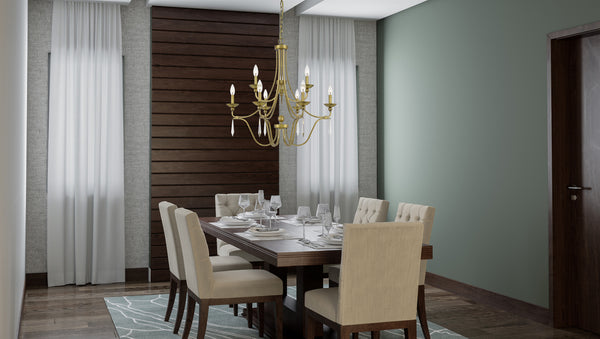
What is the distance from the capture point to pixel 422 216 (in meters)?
4.17

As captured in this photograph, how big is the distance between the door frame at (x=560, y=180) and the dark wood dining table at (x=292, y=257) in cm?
147

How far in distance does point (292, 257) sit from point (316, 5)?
3.54 metres

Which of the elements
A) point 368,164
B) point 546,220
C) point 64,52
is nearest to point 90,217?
point 64,52

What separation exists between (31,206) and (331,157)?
9.78 ft

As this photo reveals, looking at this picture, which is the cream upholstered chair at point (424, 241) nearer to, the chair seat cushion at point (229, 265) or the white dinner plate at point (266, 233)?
the white dinner plate at point (266, 233)

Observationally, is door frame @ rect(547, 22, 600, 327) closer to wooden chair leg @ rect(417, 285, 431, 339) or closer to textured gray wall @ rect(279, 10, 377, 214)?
Result: wooden chair leg @ rect(417, 285, 431, 339)

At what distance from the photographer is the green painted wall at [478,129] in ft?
15.6

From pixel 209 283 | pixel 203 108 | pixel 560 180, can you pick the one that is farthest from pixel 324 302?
pixel 203 108

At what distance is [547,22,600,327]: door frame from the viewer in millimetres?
4562

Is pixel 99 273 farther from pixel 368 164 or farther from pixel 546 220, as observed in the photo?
pixel 546 220

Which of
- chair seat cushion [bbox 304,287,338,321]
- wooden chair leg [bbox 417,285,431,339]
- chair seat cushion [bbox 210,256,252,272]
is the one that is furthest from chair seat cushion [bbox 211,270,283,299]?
wooden chair leg [bbox 417,285,431,339]

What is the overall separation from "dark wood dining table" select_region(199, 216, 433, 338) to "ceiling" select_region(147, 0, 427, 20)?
227 cm

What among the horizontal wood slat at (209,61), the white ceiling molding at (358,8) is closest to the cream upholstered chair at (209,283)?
the horizontal wood slat at (209,61)

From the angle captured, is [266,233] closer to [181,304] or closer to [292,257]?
[292,257]
